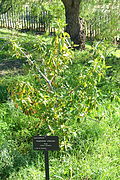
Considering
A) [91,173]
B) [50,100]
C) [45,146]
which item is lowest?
[91,173]

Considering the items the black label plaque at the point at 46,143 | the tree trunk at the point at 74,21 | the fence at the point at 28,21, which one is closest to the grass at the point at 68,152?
the black label plaque at the point at 46,143

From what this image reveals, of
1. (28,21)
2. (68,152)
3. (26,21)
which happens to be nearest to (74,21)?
(68,152)

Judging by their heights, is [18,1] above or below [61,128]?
above

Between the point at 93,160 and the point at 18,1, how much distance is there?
39.3 feet

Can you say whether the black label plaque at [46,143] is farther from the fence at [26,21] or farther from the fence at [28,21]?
the fence at [26,21]

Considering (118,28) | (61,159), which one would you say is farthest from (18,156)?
(118,28)

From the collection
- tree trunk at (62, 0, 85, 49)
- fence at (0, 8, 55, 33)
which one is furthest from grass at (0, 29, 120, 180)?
fence at (0, 8, 55, 33)

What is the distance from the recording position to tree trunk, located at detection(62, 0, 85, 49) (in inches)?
356

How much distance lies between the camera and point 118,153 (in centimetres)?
365

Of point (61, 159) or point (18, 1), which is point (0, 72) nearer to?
point (61, 159)

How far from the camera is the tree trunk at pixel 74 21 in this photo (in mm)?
9048

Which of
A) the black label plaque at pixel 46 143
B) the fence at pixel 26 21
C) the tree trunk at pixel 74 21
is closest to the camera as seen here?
the black label plaque at pixel 46 143

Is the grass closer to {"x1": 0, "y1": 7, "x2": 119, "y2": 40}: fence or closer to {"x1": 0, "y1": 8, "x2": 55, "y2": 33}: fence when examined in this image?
{"x1": 0, "y1": 7, "x2": 119, "y2": 40}: fence

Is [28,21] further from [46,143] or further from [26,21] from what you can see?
[46,143]
